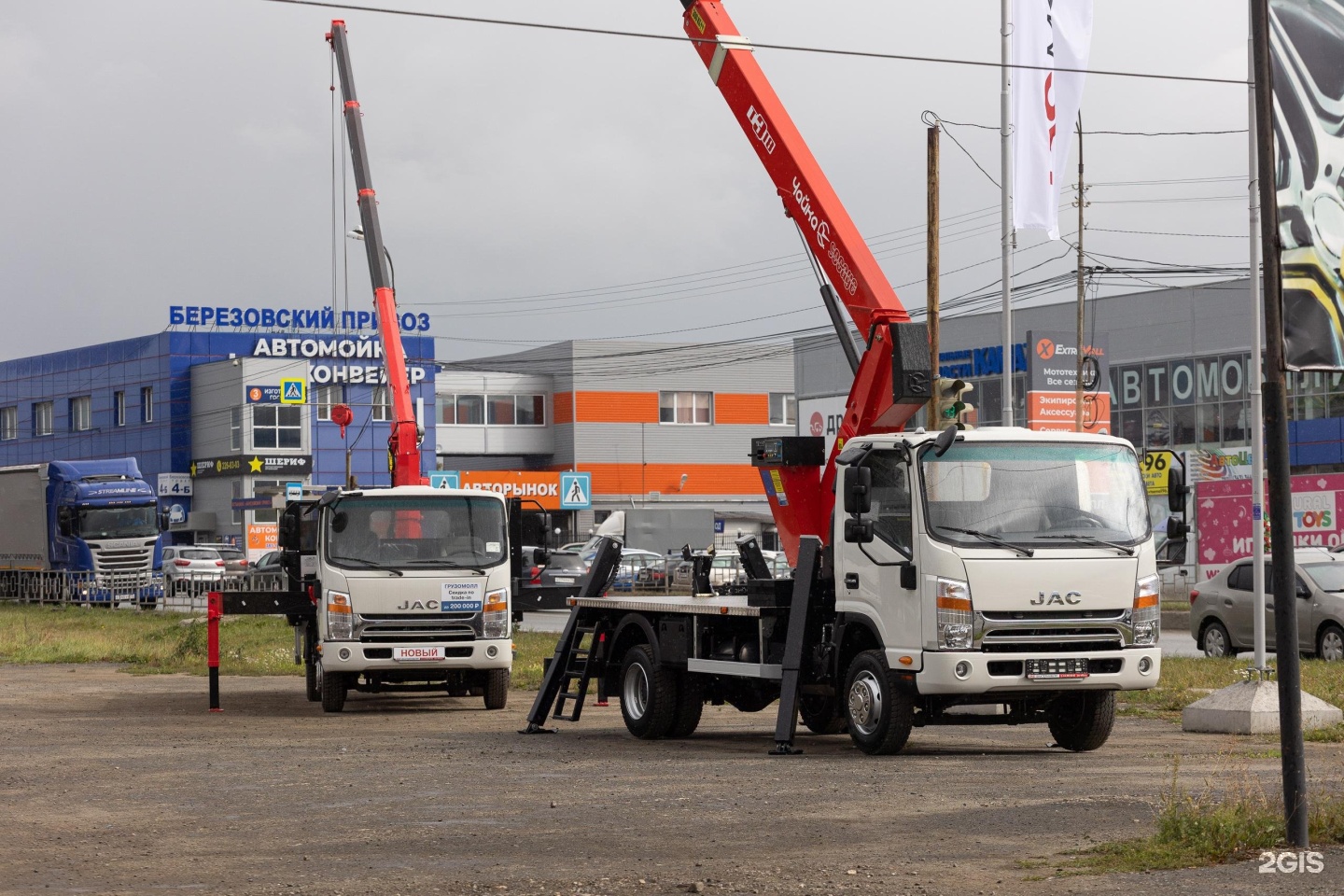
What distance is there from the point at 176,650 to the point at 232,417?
52.4m

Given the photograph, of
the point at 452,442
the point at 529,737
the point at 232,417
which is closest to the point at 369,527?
the point at 529,737

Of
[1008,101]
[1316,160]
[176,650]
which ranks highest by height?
[1008,101]

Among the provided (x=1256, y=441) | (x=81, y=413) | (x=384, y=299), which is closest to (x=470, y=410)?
(x=81, y=413)

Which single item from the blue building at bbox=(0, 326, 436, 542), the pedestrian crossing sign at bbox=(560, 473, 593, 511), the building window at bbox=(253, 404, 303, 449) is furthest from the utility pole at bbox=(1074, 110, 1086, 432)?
the building window at bbox=(253, 404, 303, 449)

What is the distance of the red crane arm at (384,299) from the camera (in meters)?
25.6

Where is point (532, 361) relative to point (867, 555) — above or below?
above

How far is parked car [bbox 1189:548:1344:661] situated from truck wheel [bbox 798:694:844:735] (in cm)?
956

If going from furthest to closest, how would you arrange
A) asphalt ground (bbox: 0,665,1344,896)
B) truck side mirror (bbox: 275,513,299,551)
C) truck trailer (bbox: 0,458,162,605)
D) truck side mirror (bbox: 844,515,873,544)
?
truck trailer (bbox: 0,458,162,605) < truck side mirror (bbox: 275,513,299,551) < truck side mirror (bbox: 844,515,873,544) < asphalt ground (bbox: 0,665,1344,896)

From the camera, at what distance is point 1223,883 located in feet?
25.7

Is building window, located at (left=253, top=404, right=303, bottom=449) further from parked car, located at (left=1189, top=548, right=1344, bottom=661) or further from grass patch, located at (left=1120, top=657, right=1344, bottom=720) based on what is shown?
grass patch, located at (left=1120, top=657, right=1344, bottom=720)

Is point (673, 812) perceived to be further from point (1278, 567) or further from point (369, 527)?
point (369, 527)

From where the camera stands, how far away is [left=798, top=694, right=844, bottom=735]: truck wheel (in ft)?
51.1

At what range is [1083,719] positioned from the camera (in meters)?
14.0

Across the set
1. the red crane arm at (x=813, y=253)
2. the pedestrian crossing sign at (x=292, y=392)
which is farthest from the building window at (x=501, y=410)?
the red crane arm at (x=813, y=253)
